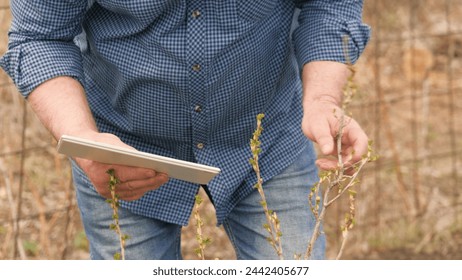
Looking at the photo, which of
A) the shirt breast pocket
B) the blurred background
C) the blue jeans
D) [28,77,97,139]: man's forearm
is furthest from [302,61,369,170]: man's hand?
the blurred background

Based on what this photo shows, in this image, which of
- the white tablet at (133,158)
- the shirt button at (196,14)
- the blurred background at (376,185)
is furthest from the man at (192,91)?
the blurred background at (376,185)

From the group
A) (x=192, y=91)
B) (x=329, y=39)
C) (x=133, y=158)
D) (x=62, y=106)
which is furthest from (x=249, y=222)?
(x=133, y=158)

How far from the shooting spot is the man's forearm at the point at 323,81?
1923mm

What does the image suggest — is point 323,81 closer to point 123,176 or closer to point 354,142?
point 354,142

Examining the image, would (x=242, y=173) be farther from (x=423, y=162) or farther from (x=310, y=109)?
(x=423, y=162)

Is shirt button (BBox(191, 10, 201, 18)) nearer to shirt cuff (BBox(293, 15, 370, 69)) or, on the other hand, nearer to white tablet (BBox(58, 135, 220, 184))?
shirt cuff (BBox(293, 15, 370, 69))

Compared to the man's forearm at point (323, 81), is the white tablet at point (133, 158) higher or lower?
lower

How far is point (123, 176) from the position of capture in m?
1.69

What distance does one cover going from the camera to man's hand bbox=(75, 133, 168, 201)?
65.3 inches

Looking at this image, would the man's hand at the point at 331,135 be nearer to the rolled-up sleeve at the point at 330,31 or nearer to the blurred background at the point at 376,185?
the rolled-up sleeve at the point at 330,31

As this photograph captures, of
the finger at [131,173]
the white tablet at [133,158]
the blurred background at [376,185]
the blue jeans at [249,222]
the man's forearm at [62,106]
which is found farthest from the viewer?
the blurred background at [376,185]

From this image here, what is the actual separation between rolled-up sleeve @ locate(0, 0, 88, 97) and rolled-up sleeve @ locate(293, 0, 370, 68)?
525 mm

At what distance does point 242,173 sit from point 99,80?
417mm

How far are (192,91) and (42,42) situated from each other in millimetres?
352
